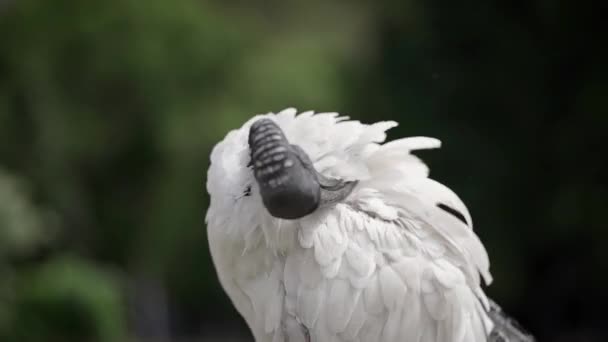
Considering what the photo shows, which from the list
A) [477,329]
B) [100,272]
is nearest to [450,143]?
[477,329]

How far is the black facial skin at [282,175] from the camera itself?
99 cm

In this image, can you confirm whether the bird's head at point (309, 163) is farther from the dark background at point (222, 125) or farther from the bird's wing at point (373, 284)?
the dark background at point (222, 125)

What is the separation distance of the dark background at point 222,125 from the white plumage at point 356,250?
875 mm

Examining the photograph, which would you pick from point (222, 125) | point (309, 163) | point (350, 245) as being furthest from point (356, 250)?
point (222, 125)

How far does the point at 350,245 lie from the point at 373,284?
64 millimetres

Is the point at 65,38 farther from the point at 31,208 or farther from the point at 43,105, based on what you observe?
the point at 31,208

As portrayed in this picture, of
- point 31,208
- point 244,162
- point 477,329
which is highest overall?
point 244,162

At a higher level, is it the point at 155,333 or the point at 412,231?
the point at 412,231

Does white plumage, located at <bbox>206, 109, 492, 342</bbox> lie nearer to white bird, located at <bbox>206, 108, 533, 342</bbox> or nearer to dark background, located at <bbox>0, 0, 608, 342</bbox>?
white bird, located at <bbox>206, 108, 533, 342</bbox>

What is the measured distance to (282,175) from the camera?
3.23 ft

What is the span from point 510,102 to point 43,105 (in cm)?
278

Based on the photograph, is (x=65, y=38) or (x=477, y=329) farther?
(x=65, y=38)

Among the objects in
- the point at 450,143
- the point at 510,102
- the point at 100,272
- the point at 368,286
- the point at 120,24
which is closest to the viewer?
the point at 368,286

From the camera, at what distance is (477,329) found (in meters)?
1.13
